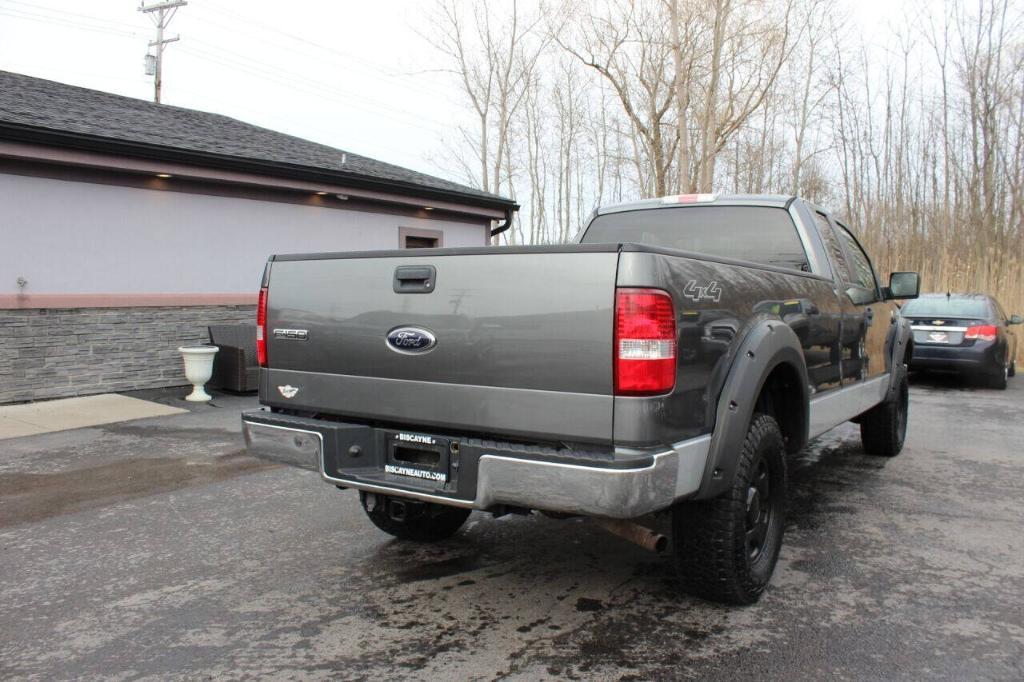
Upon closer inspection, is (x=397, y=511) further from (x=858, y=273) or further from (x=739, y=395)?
(x=858, y=273)

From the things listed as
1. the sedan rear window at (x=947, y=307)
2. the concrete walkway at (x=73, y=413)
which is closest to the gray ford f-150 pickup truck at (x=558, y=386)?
the concrete walkway at (x=73, y=413)

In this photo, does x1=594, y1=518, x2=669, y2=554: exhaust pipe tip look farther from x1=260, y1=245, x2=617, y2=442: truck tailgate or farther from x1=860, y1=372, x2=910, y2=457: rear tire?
x1=860, y1=372, x2=910, y2=457: rear tire

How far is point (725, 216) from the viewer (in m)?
5.09

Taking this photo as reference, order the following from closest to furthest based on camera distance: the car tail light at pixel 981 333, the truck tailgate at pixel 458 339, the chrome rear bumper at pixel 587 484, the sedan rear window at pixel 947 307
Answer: the chrome rear bumper at pixel 587 484
the truck tailgate at pixel 458 339
the car tail light at pixel 981 333
the sedan rear window at pixel 947 307

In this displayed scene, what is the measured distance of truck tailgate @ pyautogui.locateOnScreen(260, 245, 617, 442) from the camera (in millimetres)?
2883

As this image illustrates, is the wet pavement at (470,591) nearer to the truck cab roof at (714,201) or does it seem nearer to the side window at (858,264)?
the side window at (858,264)

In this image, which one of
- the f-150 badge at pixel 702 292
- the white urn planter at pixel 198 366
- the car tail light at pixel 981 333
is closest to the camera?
the f-150 badge at pixel 702 292

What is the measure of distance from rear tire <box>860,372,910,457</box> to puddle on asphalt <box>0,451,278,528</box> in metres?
4.99

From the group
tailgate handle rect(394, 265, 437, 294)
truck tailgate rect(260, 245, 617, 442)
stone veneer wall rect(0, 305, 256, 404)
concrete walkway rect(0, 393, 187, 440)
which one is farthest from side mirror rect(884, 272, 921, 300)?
stone veneer wall rect(0, 305, 256, 404)

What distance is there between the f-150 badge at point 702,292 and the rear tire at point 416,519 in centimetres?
190

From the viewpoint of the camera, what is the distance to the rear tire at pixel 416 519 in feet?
13.6

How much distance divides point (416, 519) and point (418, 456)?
3.78 feet

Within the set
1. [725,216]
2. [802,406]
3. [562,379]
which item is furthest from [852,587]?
[725,216]

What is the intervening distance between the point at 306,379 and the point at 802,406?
248 cm
